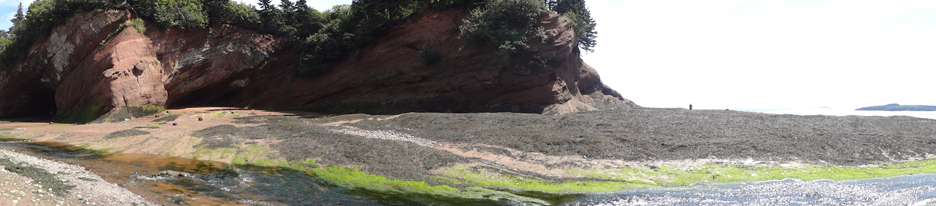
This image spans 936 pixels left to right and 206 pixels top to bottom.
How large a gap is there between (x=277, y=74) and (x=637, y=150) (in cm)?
2953

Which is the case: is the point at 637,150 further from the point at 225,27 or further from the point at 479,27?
the point at 225,27

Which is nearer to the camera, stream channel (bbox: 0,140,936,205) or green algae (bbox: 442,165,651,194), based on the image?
stream channel (bbox: 0,140,936,205)

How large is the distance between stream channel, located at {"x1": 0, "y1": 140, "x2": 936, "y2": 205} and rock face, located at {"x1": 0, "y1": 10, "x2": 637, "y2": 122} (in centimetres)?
1868

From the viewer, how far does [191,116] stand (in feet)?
92.4

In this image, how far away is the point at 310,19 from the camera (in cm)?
3694

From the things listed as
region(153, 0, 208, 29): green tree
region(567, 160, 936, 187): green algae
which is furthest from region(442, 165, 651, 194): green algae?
region(153, 0, 208, 29): green tree

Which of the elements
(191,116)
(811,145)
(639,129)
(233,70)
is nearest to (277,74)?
(233,70)

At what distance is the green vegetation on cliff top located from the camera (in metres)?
30.3

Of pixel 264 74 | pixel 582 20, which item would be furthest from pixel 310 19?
pixel 582 20

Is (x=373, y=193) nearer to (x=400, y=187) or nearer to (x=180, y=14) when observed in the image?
(x=400, y=187)

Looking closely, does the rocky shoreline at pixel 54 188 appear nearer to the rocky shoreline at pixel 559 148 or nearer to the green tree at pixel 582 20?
the rocky shoreline at pixel 559 148

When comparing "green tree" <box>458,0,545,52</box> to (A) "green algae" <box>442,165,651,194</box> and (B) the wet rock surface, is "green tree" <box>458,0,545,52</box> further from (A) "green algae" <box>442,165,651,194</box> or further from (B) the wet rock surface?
(A) "green algae" <box>442,165,651,194</box>

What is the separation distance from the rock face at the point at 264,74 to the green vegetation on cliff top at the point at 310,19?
727 mm

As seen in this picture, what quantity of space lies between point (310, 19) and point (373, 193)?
28.6 m
